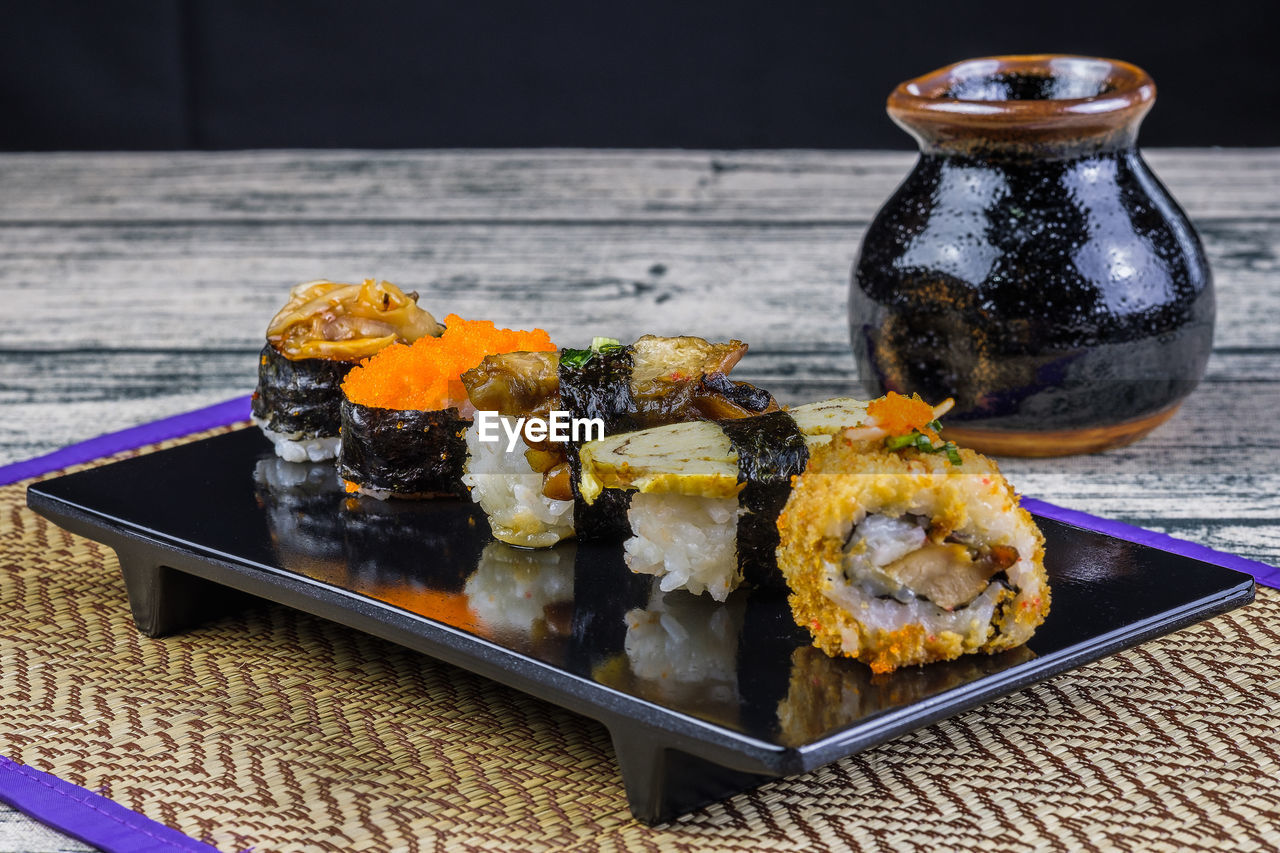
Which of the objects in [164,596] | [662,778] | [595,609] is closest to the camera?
[662,778]

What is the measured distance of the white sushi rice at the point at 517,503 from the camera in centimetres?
214

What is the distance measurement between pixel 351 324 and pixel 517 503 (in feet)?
1.81

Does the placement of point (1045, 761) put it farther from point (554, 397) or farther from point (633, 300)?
point (633, 300)

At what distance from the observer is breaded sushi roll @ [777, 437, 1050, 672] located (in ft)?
5.68

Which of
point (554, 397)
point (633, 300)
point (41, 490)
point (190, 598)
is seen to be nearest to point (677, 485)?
point (554, 397)

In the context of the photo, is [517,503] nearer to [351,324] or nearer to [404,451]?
[404,451]

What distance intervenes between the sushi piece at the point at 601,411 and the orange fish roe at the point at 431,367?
18cm

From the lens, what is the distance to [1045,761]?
1857 mm

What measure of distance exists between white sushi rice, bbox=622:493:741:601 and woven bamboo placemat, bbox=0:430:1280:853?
0.22 meters

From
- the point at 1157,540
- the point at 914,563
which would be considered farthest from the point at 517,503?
the point at 1157,540

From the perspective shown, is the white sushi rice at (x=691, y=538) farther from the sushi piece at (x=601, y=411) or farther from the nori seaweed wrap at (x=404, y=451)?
the nori seaweed wrap at (x=404, y=451)

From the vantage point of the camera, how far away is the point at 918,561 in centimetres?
175

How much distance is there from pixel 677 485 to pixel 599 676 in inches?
11.0

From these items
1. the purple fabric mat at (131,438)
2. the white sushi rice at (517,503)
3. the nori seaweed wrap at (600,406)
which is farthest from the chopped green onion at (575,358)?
the purple fabric mat at (131,438)
